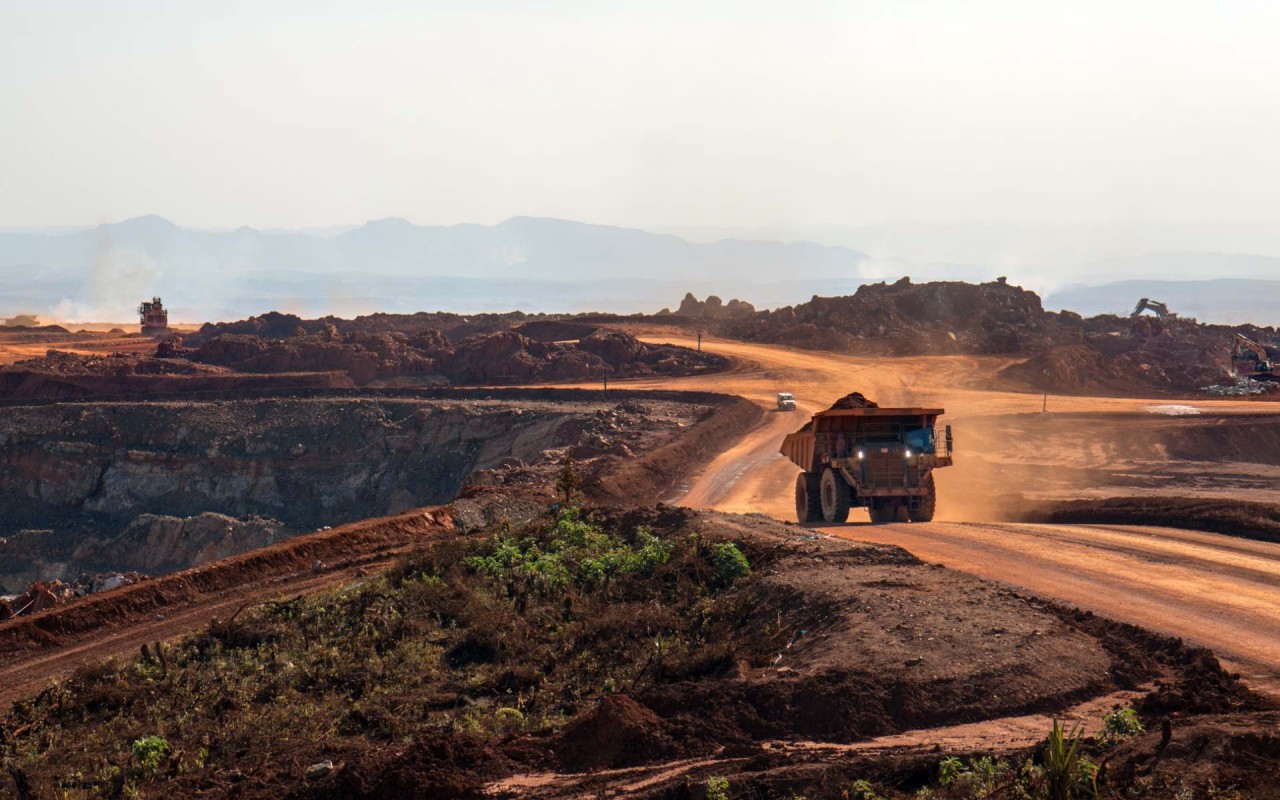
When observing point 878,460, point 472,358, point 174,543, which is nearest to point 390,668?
point 878,460

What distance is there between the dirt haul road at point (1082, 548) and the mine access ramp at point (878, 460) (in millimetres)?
994

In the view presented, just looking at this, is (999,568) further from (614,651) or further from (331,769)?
(331,769)

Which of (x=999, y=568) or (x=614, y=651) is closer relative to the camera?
(x=614, y=651)

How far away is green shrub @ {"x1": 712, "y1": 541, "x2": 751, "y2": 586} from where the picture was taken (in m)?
16.8

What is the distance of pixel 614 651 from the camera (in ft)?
46.6

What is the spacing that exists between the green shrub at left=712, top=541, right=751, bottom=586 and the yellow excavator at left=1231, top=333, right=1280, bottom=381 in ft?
148

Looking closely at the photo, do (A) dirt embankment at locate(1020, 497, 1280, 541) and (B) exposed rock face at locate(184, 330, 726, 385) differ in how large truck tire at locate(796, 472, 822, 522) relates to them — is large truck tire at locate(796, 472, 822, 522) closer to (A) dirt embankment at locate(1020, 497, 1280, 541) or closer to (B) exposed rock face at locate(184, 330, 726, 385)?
(A) dirt embankment at locate(1020, 497, 1280, 541)

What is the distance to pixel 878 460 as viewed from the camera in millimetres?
24422

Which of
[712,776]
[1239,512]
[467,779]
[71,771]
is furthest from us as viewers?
[1239,512]

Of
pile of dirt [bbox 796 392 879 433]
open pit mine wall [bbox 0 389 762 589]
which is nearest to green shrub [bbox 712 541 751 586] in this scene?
pile of dirt [bbox 796 392 879 433]

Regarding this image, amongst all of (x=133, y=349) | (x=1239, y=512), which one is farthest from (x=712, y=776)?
(x=133, y=349)

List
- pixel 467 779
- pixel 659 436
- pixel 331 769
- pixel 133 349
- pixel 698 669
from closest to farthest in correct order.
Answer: pixel 467 779 → pixel 331 769 → pixel 698 669 → pixel 659 436 → pixel 133 349

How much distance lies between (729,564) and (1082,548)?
23.2 ft

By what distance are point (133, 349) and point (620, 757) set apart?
79184mm
